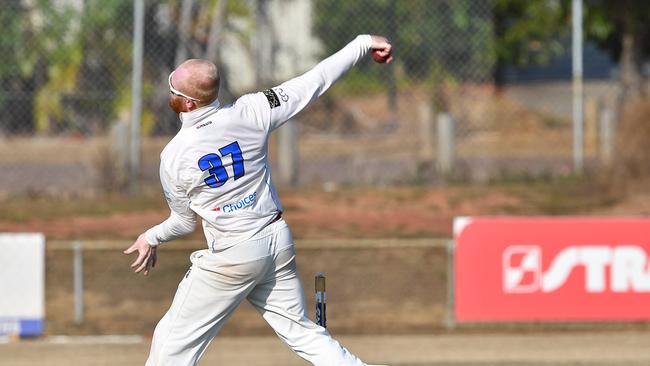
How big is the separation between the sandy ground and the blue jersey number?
4578 mm

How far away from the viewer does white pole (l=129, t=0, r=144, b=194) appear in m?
17.6

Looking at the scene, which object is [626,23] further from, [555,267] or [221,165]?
[221,165]

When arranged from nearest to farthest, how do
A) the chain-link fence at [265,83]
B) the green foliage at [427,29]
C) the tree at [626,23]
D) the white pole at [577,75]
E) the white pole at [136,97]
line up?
the white pole at [136,97] < the white pole at [577,75] < the chain-link fence at [265,83] < the green foliage at [427,29] < the tree at [626,23]

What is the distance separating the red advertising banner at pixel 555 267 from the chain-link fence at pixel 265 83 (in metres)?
6.43

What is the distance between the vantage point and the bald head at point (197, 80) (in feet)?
20.9

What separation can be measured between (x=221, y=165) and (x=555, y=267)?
616cm

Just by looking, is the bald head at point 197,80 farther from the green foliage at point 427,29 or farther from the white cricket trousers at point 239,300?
the green foliage at point 427,29

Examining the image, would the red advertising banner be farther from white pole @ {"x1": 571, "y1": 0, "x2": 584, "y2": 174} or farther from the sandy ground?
white pole @ {"x1": 571, "y1": 0, "x2": 584, "y2": 174}

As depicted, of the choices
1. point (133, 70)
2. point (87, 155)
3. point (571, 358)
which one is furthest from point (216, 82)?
point (87, 155)

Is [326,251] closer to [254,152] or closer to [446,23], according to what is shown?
[446,23]

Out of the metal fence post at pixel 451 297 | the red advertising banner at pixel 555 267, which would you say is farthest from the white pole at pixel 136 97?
the red advertising banner at pixel 555 267

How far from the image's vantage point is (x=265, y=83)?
19.1 metres

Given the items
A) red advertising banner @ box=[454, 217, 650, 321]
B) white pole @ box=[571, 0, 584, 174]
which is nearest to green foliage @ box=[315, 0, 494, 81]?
white pole @ box=[571, 0, 584, 174]

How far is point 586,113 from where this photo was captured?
23.0 meters
